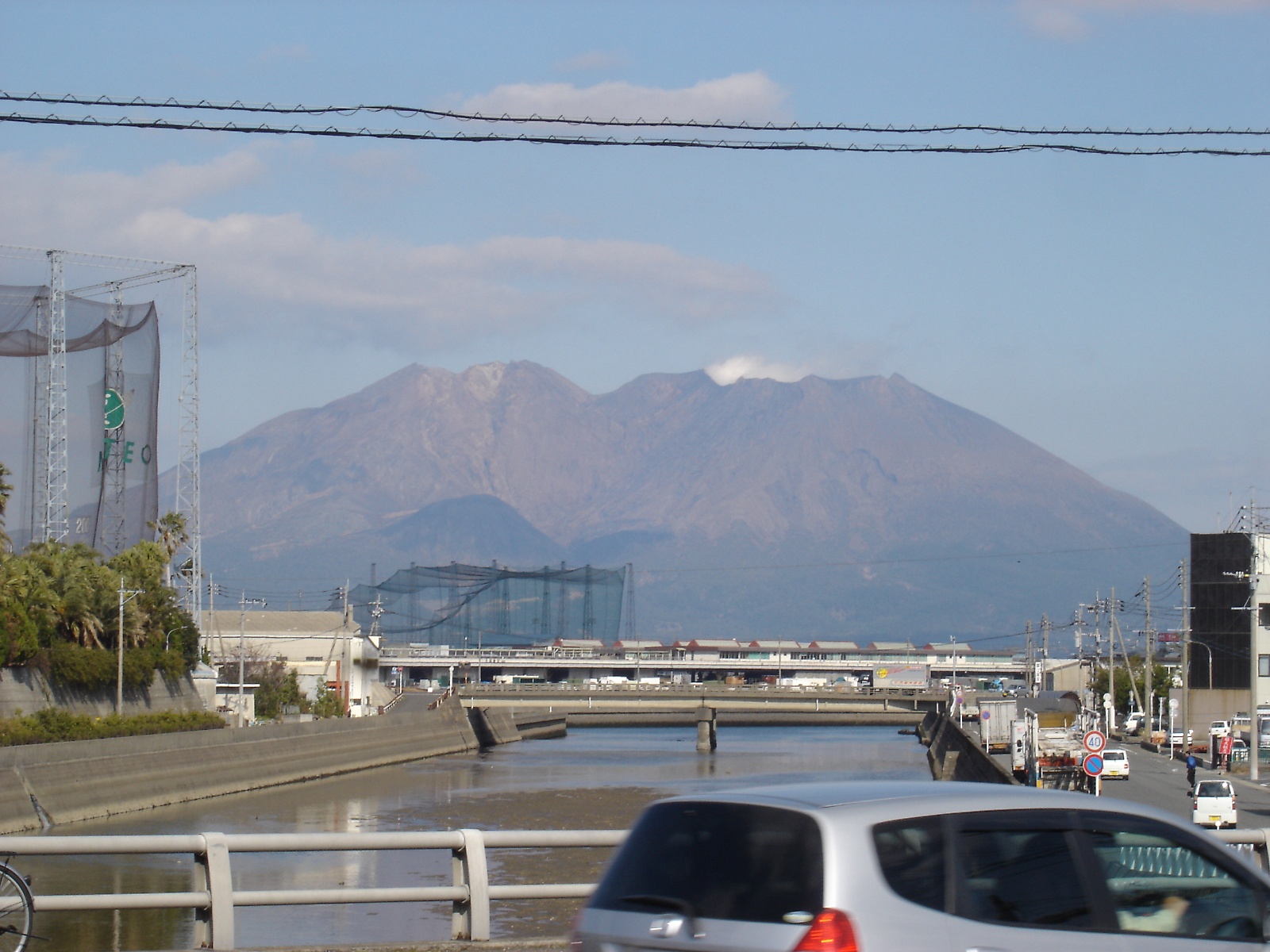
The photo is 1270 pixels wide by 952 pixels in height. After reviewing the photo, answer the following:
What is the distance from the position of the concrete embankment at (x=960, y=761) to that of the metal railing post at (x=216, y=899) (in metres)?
36.8

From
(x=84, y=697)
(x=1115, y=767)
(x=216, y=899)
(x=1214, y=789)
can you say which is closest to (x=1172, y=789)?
(x=1115, y=767)

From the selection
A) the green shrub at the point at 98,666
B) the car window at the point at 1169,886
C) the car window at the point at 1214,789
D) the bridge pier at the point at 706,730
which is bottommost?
the bridge pier at the point at 706,730

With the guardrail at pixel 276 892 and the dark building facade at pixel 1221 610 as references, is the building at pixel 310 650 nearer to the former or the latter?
the dark building facade at pixel 1221 610

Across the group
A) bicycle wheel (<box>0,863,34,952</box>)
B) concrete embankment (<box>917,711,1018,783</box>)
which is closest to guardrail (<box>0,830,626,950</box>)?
bicycle wheel (<box>0,863,34,952</box>)

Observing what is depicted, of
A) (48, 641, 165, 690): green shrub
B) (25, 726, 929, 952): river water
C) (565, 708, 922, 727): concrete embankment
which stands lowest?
Answer: (565, 708, 922, 727): concrete embankment

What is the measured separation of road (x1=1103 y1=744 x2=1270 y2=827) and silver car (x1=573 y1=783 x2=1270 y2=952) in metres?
31.6

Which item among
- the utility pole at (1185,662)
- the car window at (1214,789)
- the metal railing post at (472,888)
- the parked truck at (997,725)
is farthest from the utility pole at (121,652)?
the metal railing post at (472,888)

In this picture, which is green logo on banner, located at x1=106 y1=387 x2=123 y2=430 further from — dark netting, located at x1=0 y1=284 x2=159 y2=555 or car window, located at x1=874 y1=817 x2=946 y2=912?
car window, located at x1=874 y1=817 x2=946 y2=912

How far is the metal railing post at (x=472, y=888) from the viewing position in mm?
11266

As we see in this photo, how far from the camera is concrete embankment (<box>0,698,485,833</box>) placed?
46.3 metres

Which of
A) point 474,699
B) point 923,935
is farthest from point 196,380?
point 923,935

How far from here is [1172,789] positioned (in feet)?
181

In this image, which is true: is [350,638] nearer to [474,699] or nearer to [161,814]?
[474,699]

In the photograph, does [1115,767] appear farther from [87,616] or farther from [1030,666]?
[1030,666]
